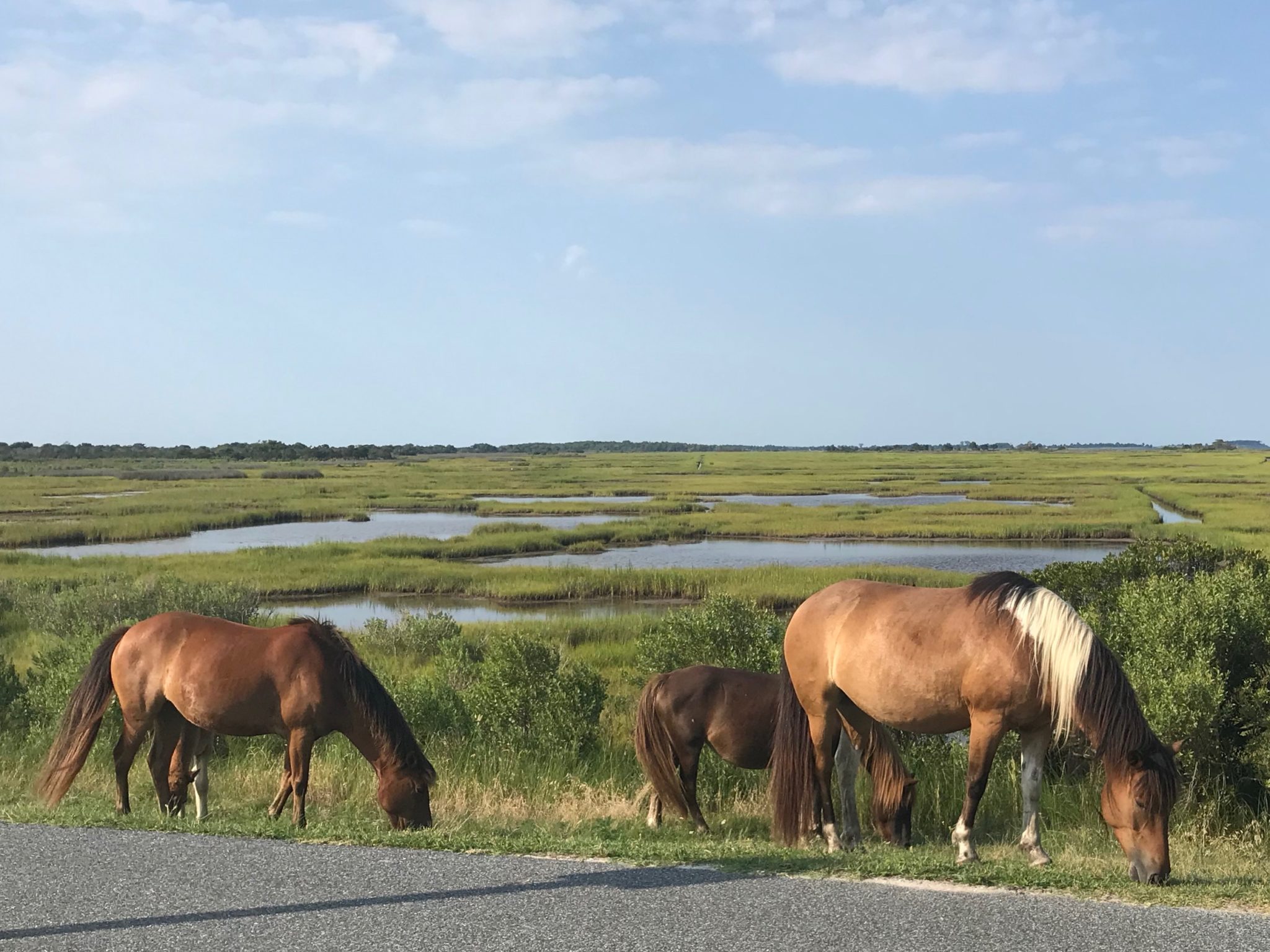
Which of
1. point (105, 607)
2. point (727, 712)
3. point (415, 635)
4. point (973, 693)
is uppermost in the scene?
point (973, 693)

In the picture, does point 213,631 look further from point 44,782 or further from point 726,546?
point 726,546

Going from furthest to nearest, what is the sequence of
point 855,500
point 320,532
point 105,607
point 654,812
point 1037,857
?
point 855,500 → point 320,532 → point 105,607 → point 654,812 → point 1037,857

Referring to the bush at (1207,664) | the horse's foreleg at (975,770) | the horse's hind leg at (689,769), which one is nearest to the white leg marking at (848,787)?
the horse's foreleg at (975,770)

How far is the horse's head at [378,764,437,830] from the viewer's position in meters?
8.12

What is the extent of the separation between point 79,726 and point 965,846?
707 centimetres

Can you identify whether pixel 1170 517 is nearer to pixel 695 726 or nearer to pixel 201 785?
pixel 695 726

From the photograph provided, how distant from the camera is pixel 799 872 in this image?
6.31 meters

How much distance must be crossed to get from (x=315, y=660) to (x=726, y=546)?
3935 centimetres

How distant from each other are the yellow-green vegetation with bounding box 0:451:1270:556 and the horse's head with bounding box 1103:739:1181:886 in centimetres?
3320

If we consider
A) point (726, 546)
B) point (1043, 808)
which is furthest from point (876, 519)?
point (1043, 808)

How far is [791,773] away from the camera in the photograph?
7938 millimetres

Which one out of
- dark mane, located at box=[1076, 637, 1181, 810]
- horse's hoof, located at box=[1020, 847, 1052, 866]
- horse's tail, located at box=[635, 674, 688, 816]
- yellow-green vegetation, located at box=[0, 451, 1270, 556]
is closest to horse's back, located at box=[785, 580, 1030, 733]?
Answer: dark mane, located at box=[1076, 637, 1181, 810]

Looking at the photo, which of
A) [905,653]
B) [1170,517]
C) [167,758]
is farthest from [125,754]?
[1170,517]

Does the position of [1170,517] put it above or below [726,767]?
above
